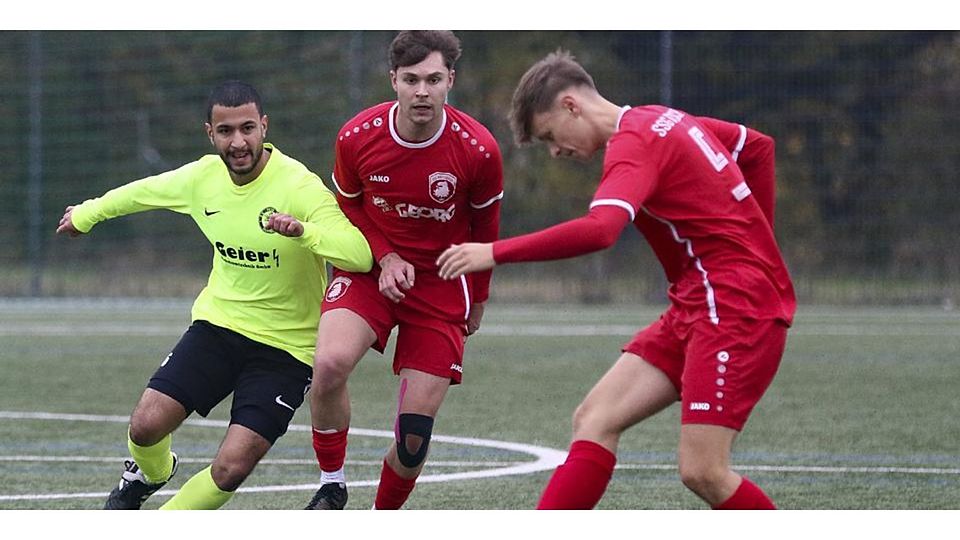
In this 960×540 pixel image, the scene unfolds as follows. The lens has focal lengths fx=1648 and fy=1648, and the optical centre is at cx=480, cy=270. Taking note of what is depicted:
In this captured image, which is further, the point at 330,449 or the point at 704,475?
the point at 330,449

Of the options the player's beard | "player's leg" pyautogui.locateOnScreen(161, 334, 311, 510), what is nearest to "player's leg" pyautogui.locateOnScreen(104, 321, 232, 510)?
"player's leg" pyautogui.locateOnScreen(161, 334, 311, 510)

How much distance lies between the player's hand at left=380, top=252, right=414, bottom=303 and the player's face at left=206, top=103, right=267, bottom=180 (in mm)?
646

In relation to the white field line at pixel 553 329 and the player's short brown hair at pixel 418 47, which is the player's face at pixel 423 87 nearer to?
the player's short brown hair at pixel 418 47

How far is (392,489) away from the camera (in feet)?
19.9

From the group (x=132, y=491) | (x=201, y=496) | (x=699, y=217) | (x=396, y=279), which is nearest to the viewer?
(x=699, y=217)

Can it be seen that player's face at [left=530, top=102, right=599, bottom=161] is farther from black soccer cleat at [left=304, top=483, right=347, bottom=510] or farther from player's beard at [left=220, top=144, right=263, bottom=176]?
black soccer cleat at [left=304, top=483, right=347, bottom=510]

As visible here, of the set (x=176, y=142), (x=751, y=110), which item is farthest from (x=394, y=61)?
(x=176, y=142)

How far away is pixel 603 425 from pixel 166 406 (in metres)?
1.72

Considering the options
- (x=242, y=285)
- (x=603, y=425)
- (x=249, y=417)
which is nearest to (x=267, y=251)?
(x=242, y=285)

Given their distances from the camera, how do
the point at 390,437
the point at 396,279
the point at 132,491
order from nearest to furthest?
the point at 396,279
the point at 132,491
the point at 390,437

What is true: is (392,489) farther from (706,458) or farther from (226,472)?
(706,458)

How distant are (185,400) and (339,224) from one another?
33.3 inches

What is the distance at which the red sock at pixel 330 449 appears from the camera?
6.21 meters

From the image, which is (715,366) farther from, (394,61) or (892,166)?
(892,166)
